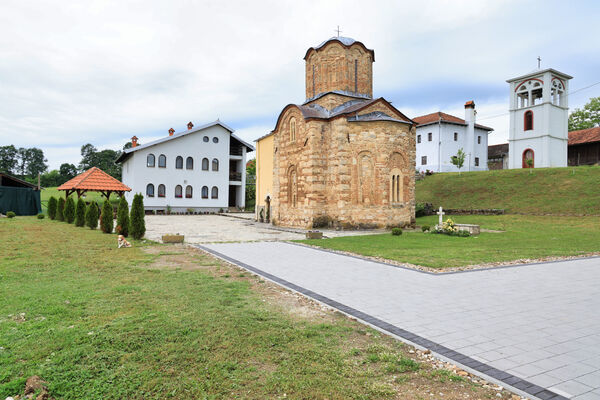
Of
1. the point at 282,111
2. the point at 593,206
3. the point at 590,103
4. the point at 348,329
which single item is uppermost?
the point at 590,103

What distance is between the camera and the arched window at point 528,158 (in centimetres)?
3569

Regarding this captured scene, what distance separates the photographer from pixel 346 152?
64.2 ft

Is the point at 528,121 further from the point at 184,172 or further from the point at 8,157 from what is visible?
the point at 8,157

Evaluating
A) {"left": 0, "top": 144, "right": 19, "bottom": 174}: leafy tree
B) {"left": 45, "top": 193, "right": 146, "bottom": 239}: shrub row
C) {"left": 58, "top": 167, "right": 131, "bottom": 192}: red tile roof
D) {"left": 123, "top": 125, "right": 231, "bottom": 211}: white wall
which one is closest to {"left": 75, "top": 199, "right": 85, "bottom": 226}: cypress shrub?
{"left": 45, "top": 193, "right": 146, "bottom": 239}: shrub row

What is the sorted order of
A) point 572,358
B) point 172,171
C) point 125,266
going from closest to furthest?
point 572,358, point 125,266, point 172,171

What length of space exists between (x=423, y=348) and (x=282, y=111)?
2020 cm

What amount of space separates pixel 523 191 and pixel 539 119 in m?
13.0

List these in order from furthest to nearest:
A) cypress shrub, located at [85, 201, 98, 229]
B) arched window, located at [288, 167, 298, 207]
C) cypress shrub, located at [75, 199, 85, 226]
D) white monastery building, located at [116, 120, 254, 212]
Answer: white monastery building, located at [116, 120, 254, 212] < arched window, located at [288, 167, 298, 207] < cypress shrub, located at [75, 199, 85, 226] < cypress shrub, located at [85, 201, 98, 229]

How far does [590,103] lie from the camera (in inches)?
1802

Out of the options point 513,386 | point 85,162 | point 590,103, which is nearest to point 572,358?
point 513,386

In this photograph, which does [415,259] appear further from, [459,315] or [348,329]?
[348,329]

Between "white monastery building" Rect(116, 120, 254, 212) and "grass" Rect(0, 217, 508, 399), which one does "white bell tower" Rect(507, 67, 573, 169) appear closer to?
"white monastery building" Rect(116, 120, 254, 212)

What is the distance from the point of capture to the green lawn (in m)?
10.1

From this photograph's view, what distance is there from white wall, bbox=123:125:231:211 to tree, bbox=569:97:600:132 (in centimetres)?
4388
